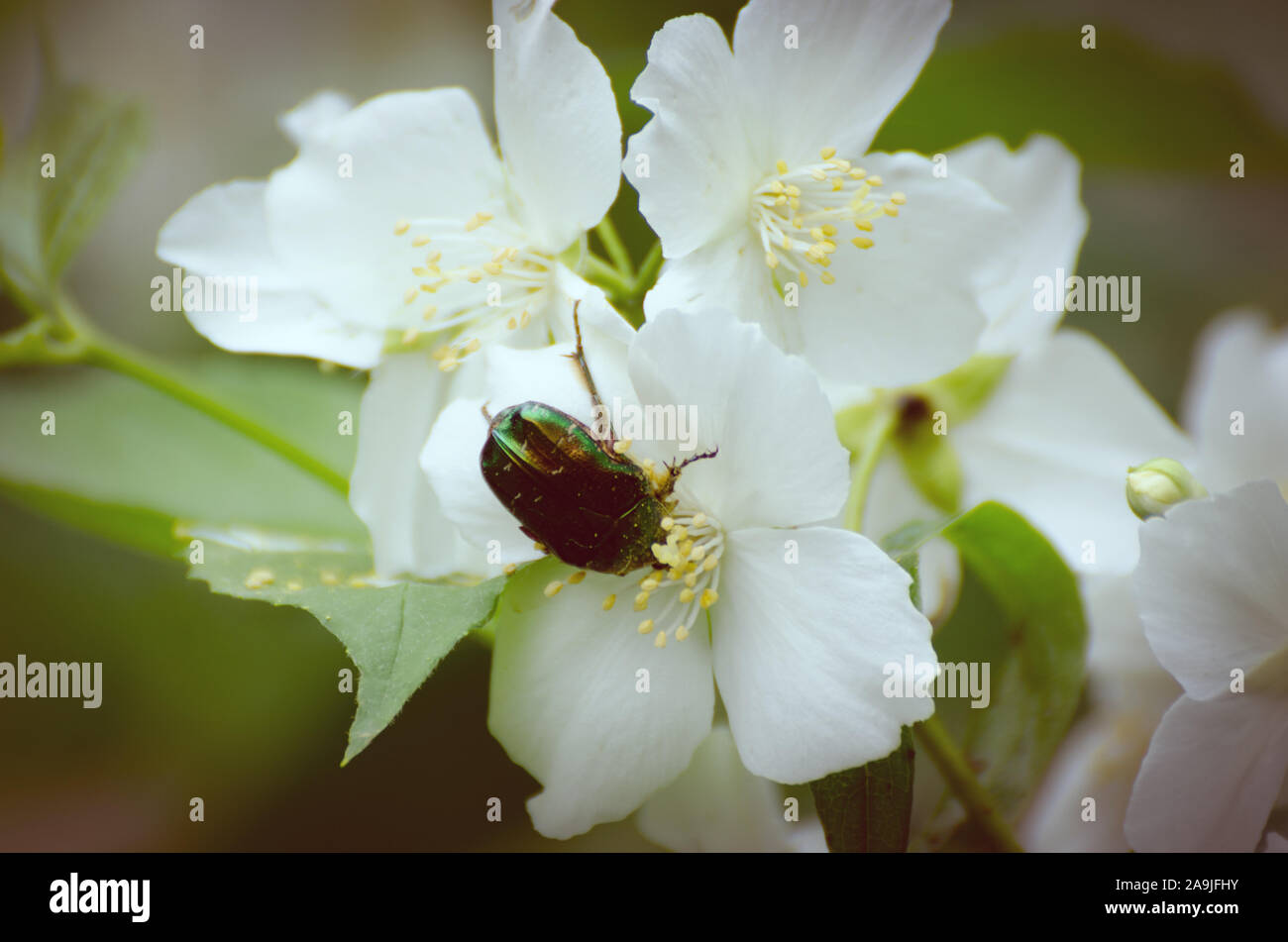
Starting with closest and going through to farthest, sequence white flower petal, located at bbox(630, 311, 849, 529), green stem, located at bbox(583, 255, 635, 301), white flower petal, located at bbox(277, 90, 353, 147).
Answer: white flower petal, located at bbox(630, 311, 849, 529) < green stem, located at bbox(583, 255, 635, 301) < white flower petal, located at bbox(277, 90, 353, 147)

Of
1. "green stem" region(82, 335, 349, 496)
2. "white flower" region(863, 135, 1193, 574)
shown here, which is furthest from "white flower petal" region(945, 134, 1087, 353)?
"green stem" region(82, 335, 349, 496)

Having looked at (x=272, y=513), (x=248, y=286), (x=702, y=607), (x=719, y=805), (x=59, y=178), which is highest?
(x=59, y=178)

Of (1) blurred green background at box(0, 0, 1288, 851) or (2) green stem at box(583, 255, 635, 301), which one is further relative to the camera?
(1) blurred green background at box(0, 0, 1288, 851)

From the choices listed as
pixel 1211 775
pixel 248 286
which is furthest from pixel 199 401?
pixel 1211 775

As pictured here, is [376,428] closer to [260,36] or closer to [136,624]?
[136,624]

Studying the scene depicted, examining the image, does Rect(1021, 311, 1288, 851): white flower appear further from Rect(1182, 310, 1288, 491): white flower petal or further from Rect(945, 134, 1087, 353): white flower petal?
Rect(945, 134, 1087, 353): white flower petal

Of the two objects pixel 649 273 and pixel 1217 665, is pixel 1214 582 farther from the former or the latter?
Answer: pixel 649 273
